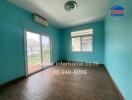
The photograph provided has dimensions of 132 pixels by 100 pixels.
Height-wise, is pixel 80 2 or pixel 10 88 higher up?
pixel 80 2

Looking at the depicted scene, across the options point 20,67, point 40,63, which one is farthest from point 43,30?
point 20,67

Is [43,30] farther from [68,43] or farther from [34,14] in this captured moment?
[68,43]

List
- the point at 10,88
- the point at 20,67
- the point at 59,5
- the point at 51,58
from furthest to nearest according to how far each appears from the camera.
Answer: the point at 51,58
the point at 20,67
the point at 59,5
the point at 10,88

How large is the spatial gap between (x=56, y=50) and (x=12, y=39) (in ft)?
11.2

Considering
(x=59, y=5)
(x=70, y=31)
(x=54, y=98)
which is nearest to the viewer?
(x=54, y=98)

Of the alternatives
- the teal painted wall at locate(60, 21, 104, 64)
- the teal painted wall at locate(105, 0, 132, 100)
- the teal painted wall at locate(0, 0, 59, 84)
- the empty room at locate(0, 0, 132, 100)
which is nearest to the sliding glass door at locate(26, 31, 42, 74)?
the empty room at locate(0, 0, 132, 100)

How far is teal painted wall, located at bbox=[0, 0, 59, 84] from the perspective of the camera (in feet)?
8.16

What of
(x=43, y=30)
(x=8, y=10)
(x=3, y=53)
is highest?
(x=8, y=10)

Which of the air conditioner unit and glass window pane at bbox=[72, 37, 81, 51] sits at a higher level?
the air conditioner unit

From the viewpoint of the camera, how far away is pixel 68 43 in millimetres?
6254

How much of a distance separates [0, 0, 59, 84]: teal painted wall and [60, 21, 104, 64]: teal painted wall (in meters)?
3.16

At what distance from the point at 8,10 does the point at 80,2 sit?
8.05ft

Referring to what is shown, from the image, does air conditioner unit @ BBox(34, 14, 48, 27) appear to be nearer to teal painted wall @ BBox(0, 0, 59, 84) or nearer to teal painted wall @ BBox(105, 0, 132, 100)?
teal painted wall @ BBox(0, 0, 59, 84)

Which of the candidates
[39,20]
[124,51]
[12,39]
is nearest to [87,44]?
[39,20]
